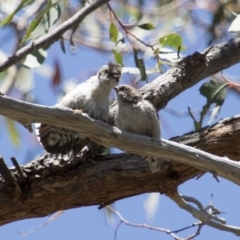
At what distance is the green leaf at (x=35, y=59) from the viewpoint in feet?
11.1

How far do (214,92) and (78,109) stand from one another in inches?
30.1

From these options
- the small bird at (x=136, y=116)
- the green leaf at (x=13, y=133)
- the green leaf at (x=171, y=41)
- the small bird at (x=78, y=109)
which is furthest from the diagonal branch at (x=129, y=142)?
the green leaf at (x=13, y=133)

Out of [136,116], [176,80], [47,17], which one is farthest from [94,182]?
[47,17]

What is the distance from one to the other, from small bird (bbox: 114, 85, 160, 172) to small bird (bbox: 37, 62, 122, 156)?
6 centimetres

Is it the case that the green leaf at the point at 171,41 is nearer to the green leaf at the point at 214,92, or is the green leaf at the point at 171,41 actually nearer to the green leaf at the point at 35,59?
the green leaf at the point at 214,92

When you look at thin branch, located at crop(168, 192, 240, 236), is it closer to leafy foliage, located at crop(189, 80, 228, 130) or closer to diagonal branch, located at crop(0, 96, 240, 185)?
diagonal branch, located at crop(0, 96, 240, 185)

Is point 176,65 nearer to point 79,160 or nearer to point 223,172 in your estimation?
point 79,160

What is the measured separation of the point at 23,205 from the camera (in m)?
2.84

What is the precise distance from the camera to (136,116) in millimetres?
2895

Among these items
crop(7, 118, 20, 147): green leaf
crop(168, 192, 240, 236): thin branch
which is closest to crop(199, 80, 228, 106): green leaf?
crop(168, 192, 240, 236): thin branch

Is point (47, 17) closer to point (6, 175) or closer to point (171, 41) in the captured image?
point (171, 41)

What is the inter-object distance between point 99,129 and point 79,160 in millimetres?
587

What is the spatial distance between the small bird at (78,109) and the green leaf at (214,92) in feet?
1.81

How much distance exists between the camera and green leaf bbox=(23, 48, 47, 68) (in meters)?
3.37
